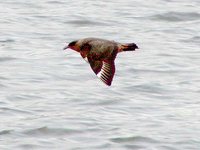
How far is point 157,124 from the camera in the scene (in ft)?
40.2

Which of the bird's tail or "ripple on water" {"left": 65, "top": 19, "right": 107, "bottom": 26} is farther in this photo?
"ripple on water" {"left": 65, "top": 19, "right": 107, "bottom": 26}

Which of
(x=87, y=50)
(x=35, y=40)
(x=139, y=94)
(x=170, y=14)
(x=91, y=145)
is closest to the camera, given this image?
(x=87, y=50)

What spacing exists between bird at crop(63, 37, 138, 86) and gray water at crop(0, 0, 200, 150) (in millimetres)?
2031

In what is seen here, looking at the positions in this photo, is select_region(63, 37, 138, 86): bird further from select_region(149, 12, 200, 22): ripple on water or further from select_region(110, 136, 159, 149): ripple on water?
select_region(149, 12, 200, 22): ripple on water

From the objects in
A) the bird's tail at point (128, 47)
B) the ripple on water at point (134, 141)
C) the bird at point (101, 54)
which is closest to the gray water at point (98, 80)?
the ripple on water at point (134, 141)

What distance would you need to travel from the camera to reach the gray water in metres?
11.8

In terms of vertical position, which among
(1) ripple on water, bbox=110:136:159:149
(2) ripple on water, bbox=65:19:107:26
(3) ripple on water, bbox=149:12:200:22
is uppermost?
(1) ripple on water, bbox=110:136:159:149

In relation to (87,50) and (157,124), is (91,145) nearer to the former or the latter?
(157,124)

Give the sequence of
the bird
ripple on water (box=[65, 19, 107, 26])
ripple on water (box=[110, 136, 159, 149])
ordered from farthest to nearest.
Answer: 1. ripple on water (box=[65, 19, 107, 26])
2. ripple on water (box=[110, 136, 159, 149])
3. the bird

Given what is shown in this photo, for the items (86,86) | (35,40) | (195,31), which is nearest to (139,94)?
(86,86)

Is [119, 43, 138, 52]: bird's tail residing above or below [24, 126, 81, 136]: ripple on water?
above

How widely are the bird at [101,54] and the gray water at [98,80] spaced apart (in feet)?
6.66

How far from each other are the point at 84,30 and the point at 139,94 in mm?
4023

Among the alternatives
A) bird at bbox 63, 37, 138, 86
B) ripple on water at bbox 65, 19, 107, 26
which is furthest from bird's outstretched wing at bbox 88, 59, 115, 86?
ripple on water at bbox 65, 19, 107, 26
